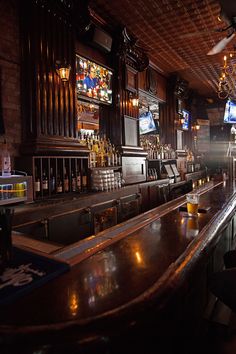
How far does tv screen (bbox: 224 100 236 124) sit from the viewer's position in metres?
10.3

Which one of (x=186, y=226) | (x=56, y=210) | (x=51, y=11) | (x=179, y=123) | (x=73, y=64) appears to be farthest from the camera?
(x=179, y=123)

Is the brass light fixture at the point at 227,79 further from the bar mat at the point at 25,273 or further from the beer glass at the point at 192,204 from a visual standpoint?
the bar mat at the point at 25,273

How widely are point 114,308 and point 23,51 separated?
3.64 metres

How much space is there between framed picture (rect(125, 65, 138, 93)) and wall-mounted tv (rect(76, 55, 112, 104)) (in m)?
0.48

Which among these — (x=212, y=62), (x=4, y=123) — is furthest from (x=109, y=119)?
(x=212, y=62)

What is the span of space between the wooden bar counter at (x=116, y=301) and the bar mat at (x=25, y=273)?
0.03 m

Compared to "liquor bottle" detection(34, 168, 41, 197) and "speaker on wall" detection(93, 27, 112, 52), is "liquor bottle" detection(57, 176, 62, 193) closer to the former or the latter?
"liquor bottle" detection(34, 168, 41, 197)

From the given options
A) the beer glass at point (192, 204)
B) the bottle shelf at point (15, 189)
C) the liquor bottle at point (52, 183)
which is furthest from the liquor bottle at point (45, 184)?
the beer glass at point (192, 204)

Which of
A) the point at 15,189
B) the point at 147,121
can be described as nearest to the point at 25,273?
the point at 15,189

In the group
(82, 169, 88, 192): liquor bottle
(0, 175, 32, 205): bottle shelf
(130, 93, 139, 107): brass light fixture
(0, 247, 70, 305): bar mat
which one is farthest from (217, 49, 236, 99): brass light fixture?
(0, 247, 70, 305): bar mat

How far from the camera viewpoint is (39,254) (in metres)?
1.33

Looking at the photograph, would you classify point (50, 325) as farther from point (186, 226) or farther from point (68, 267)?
point (186, 226)

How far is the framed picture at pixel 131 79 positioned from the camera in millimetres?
5827

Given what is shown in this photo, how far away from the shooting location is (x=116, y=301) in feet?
3.07
